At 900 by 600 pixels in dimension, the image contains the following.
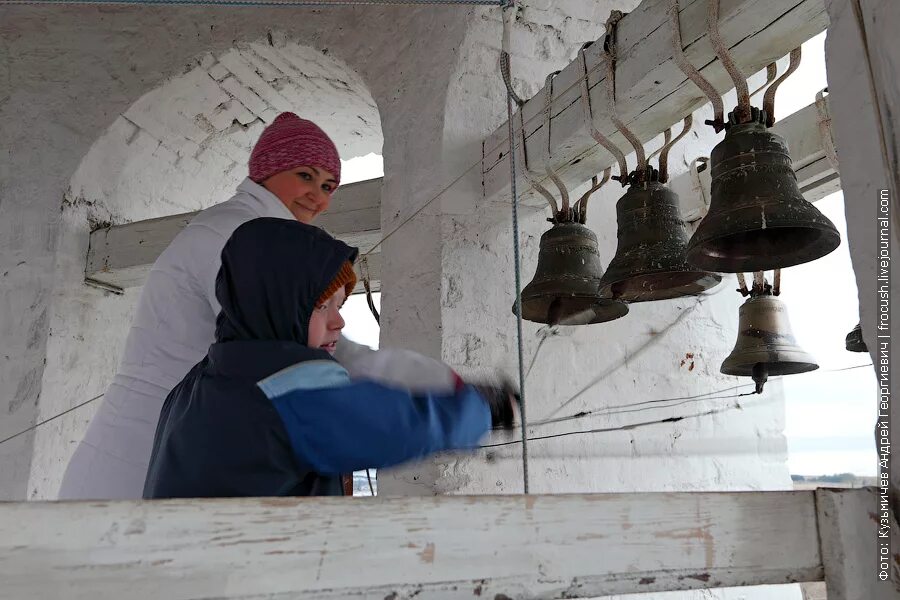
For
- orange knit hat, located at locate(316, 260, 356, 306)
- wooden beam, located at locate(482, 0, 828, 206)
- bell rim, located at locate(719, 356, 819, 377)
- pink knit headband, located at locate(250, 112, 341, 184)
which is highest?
wooden beam, located at locate(482, 0, 828, 206)

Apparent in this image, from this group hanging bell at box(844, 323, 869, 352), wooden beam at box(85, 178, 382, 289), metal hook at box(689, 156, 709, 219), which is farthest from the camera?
wooden beam at box(85, 178, 382, 289)

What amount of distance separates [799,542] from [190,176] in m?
3.07

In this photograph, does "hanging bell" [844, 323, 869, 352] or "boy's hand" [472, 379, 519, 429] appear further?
"hanging bell" [844, 323, 869, 352]

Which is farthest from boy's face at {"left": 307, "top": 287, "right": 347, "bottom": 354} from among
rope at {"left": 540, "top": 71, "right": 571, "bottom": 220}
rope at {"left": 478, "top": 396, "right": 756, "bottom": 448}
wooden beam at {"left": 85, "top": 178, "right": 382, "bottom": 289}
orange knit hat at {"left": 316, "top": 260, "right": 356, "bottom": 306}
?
wooden beam at {"left": 85, "top": 178, "right": 382, "bottom": 289}

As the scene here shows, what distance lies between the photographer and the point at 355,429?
75 centimetres

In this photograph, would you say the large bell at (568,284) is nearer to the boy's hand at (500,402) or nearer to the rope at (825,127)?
the rope at (825,127)

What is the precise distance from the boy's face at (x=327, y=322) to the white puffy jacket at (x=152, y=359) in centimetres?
26

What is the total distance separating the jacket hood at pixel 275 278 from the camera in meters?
0.82

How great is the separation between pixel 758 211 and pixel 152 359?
3.23ft

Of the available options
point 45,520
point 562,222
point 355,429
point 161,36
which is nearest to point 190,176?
point 161,36

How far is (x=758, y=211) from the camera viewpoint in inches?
49.9

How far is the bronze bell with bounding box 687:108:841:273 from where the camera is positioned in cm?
127

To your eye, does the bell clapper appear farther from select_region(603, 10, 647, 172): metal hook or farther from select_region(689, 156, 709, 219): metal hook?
select_region(603, 10, 647, 172): metal hook

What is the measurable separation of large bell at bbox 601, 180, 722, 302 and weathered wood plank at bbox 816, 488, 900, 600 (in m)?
0.89
